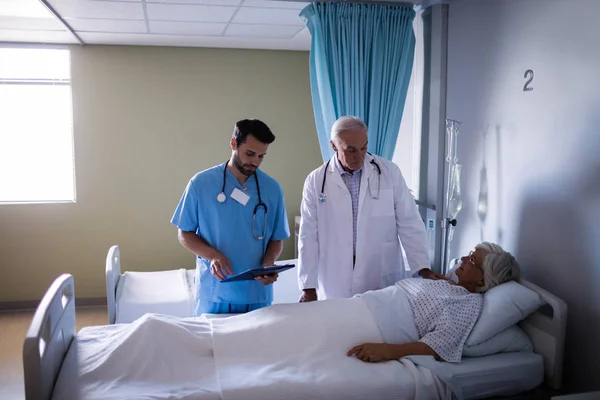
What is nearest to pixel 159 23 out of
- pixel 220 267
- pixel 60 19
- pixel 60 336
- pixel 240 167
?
pixel 60 19

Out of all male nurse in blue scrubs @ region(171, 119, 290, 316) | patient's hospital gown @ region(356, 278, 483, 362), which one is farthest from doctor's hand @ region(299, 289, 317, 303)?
patient's hospital gown @ region(356, 278, 483, 362)

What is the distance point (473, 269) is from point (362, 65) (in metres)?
Answer: 1.26

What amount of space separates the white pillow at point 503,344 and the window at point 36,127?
361 centimetres

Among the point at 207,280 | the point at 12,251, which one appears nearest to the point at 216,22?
the point at 207,280

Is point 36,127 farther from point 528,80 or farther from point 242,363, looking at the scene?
point 528,80

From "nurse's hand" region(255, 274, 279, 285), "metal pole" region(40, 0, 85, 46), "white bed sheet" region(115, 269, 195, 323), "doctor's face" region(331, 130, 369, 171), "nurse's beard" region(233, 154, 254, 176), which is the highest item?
"metal pole" region(40, 0, 85, 46)

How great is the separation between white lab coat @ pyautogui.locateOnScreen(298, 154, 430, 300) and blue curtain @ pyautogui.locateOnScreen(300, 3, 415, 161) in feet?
1.67

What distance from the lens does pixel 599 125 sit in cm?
192

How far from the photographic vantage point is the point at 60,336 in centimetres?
190

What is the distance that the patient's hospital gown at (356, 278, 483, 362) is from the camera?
1956 millimetres

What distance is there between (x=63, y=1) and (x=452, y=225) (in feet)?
7.85

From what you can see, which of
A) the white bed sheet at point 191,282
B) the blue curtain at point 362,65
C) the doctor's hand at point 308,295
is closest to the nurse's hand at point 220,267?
the doctor's hand at point 308,295

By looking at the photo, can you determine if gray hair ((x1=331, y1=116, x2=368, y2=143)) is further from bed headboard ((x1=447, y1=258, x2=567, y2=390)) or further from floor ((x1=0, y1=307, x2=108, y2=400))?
floor ((x1=0, y1=307, x2=108, y2=400))

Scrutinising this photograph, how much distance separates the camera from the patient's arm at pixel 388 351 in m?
1.89
